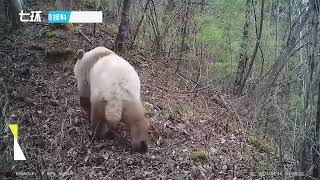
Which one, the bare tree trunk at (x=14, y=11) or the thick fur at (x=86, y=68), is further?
the bare tree trunk at (x=14, y=11)

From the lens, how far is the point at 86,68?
6.79m

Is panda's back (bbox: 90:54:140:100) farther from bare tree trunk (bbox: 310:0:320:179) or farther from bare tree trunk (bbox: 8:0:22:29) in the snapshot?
bare tree trunk (bbox: 8:0:22:29)

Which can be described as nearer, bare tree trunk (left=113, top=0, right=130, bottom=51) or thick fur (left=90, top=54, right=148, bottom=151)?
thick fur (left=90, top=54, right=148, bottom=151)

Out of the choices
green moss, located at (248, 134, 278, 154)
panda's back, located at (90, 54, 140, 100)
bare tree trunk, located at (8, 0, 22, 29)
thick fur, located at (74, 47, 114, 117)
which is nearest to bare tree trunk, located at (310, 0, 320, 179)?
green moss, located at (248, 134, 278, 154)

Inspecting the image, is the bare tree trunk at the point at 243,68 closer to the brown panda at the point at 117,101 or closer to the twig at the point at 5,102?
the brown panda at the point at 117,101

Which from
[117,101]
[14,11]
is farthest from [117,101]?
[14,11]

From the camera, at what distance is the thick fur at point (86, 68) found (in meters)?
6.66

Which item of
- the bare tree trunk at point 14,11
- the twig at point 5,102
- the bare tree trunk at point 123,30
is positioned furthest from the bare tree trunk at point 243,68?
the twig at point 5,102

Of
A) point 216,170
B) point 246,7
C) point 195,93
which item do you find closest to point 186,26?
point 246,7

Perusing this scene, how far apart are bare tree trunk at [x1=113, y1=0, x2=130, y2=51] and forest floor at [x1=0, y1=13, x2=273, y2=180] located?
1.02 ft

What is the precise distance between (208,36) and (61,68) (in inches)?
145

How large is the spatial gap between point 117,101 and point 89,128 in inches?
52.6

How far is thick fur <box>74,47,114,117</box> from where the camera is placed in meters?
6.66

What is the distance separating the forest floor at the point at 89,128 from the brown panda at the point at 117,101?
0.36m
